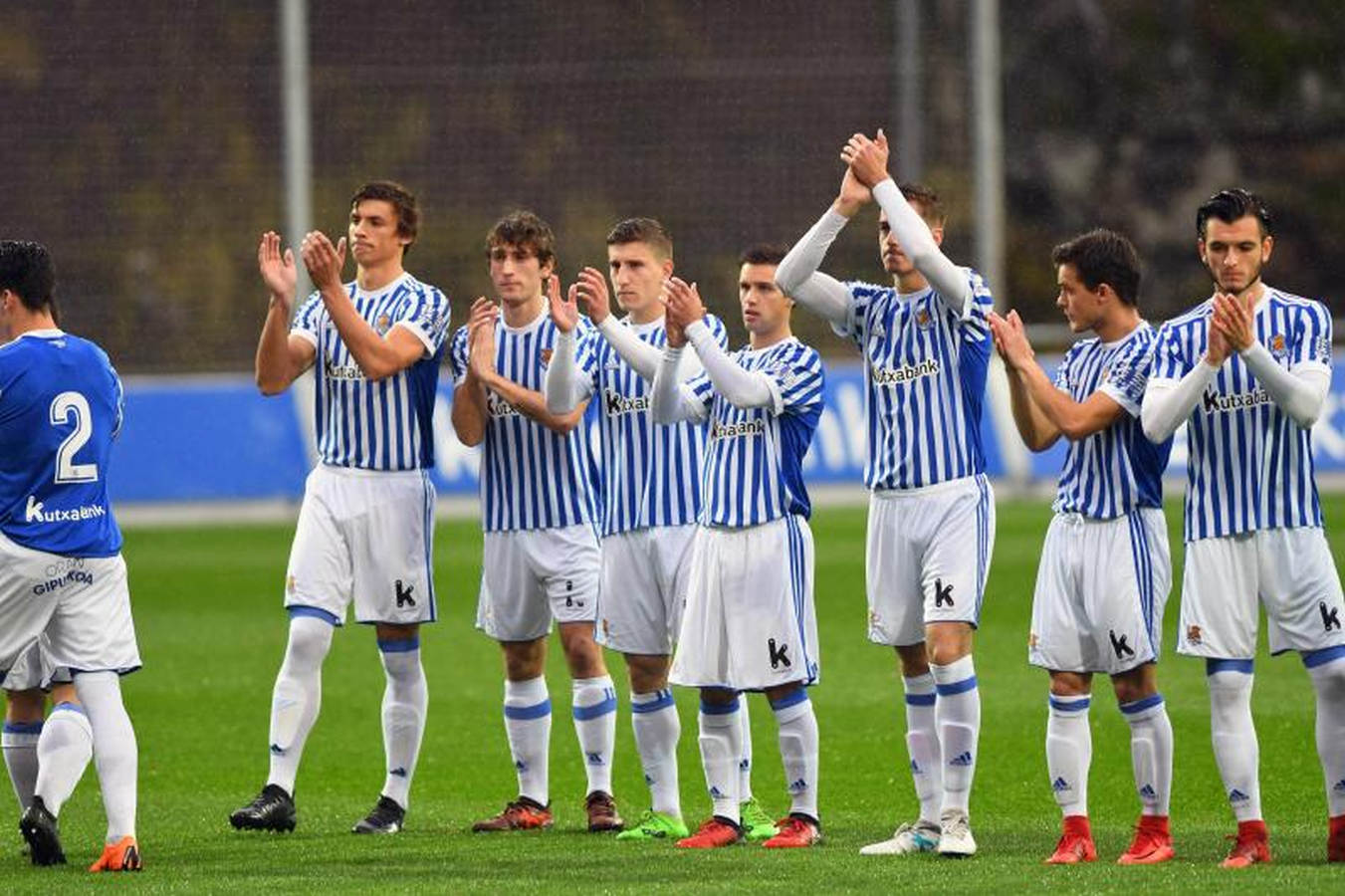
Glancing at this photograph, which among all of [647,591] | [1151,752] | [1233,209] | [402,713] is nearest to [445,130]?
[402,713]

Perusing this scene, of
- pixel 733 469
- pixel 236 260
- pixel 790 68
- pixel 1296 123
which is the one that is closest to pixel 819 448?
pixel 790 68

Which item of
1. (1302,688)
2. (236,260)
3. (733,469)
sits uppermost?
(236,260)

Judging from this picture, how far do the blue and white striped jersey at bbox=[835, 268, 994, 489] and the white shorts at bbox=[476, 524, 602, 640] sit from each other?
1.39 m

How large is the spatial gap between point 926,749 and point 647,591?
1.22 metres

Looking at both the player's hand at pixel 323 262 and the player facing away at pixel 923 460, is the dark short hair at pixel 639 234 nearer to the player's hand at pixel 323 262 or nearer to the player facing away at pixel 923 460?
the player facing away at pixel 923 460

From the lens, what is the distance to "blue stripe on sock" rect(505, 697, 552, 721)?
9.02 meters

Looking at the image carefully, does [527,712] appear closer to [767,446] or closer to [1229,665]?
[767,446]

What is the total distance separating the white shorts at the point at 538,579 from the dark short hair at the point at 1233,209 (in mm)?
2699

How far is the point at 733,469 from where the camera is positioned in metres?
8.26

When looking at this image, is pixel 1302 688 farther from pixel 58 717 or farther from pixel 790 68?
pixel 790 68

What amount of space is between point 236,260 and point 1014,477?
32.5 ft

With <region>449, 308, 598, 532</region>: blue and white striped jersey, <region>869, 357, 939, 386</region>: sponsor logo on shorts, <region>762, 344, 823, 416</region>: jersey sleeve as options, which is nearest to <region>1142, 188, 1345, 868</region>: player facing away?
<region>869, 357, 939, 386</region>: sponsor logo on shorts

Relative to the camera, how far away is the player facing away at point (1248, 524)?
7.43 metres

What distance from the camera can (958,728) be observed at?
781 cm
